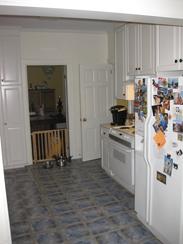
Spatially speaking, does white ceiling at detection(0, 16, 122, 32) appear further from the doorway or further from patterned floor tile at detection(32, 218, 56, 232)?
patterned floor tile at detection(32, 218, 56, 232)

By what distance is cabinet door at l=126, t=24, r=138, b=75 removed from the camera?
4.11 m

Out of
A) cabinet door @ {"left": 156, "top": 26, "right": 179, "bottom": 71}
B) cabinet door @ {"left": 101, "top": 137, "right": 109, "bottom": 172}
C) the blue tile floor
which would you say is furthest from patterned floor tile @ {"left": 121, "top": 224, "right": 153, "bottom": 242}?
cabinet door @ {"left": 156, "top": 26, "right": 179, "bottom": 71}

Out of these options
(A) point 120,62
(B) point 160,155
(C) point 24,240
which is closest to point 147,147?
(B) point 160,155

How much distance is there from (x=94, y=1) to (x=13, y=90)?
3.47 m

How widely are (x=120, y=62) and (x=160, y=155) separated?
2.69m

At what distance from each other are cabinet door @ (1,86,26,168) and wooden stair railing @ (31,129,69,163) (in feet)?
1.45

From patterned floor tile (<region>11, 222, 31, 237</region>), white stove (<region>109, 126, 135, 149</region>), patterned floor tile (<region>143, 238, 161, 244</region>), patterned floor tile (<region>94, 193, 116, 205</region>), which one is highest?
white stove (<region>109, 126, 135, 149</region>)

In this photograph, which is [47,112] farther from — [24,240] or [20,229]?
[24,240]

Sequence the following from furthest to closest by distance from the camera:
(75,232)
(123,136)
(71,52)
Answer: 1. (71,52)
2. (123,136)
3. (75,232)

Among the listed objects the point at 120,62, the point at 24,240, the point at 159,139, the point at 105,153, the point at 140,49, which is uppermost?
the point at 140,49

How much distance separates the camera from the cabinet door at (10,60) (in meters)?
4.76

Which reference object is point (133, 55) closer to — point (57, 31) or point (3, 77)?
point (57, 31)

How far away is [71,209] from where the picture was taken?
3.48m

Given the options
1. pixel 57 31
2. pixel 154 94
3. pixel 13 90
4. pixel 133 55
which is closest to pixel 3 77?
pixel 13 90
